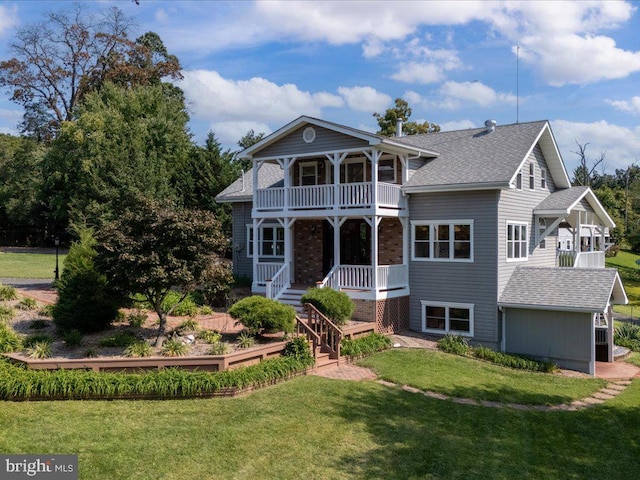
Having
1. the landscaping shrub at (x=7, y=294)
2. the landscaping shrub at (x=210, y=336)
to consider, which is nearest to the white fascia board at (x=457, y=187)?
the landscaping shrub at (x=210, y=336)

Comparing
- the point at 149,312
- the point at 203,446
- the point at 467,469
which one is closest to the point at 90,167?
the point at 149,312

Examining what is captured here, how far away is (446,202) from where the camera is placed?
18.9m

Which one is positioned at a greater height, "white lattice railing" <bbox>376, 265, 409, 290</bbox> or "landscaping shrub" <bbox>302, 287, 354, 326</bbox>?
"white lattice railing" <bbox>376, 265, 409, 290</bbox>

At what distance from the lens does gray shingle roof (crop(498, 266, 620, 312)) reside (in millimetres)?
16781

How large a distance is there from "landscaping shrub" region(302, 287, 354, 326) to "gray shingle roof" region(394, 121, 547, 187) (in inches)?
217

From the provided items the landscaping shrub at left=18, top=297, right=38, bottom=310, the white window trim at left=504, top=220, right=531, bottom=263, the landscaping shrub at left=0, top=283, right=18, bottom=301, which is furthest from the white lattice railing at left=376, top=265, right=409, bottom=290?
the landscaping shrub at left=0, top=283, right=18, bottom=301

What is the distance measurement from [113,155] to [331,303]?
61.3ft

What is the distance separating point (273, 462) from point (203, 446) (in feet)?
4.12

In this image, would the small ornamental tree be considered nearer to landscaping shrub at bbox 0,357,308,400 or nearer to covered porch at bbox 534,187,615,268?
landscaping shrub at bbox 0,357,308,400

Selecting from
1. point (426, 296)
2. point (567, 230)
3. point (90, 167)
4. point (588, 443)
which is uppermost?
point (90, 167)

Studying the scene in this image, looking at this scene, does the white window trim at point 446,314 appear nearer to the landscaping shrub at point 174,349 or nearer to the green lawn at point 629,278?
the landscaping shrub at point 174,349

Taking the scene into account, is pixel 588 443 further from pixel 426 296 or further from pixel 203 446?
pixel 426 296

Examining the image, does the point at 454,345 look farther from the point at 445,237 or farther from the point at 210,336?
the point at 210,336

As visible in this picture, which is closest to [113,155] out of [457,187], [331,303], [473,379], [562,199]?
[331,303]
